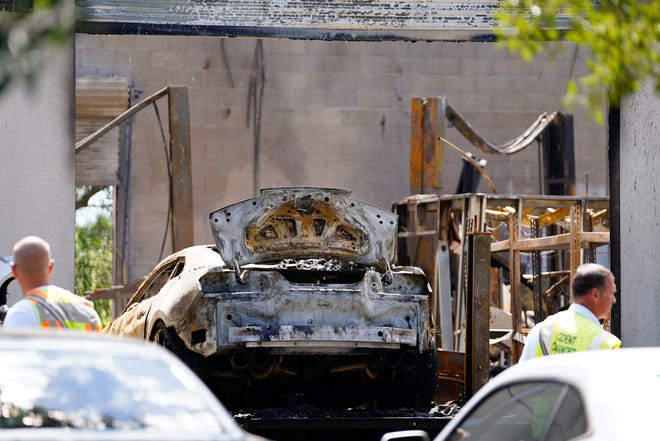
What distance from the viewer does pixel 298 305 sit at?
10.8 m

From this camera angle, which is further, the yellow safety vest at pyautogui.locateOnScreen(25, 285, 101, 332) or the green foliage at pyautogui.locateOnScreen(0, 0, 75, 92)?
the yellow safety vest at pyautogui.locateOnScreen(25, 285, 101, 332)

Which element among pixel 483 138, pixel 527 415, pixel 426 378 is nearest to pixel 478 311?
pixel 426 378

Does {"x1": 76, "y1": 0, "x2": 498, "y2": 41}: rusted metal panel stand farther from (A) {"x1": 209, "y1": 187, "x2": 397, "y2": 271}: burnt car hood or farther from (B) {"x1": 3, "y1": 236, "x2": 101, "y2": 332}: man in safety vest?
(B) {"x1": 3, "y1": 236, "x2": 101, "y2": 332}: man in safety vest

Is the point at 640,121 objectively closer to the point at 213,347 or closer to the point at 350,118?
the point at 213,347

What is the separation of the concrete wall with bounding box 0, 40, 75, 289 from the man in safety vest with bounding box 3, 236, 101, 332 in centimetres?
431

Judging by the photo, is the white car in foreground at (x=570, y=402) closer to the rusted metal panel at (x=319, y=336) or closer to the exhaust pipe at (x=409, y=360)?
the rusted metal panel at (x=319, y=336)

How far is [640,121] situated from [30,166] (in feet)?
17.8

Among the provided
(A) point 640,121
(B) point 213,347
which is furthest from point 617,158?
(B) point 213,347

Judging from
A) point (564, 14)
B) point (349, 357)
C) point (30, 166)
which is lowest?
point (349, 357)

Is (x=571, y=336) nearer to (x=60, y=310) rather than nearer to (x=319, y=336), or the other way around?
(x=60, y=310)

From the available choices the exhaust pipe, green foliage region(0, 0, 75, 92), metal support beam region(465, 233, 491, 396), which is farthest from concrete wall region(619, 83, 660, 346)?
green foliage region(0, 0, 75, 92)

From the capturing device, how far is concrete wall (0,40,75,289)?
11.3 meters

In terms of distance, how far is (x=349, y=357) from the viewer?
1153cm

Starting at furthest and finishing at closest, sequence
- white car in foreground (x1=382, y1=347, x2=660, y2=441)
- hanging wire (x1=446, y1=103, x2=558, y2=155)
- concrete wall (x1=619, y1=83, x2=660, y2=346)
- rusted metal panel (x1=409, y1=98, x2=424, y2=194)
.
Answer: hanging wire (x1=446, y1=103, x2=558, y2=155) → rusted metal panel (x1=409, y1=98, x2=424, y2=194) → concrete wall (x1=619, y1=83, x2=660, y2=346) → white car in foreground (x1=382, y1=347, x2=660, y2=441)
